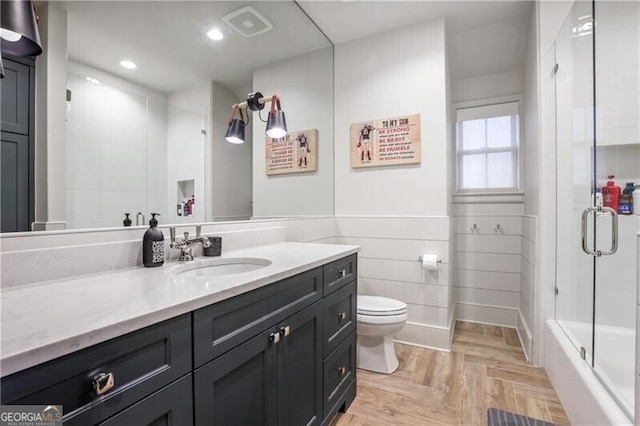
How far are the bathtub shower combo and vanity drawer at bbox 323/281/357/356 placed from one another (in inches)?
48.0

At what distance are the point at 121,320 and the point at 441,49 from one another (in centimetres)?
272

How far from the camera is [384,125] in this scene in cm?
262

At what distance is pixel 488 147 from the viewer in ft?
10.6

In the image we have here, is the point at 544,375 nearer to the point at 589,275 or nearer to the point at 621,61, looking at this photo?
the point at 589,275

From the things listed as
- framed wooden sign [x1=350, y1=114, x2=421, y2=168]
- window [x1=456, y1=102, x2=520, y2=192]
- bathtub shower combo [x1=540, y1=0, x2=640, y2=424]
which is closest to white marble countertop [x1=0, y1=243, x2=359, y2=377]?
framed wooden sign [x1=350, y1=114, x2=421, y2=168]

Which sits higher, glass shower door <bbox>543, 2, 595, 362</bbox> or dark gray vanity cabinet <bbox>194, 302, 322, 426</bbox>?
glass shower door <bbox>543, 2, 595, 362</bbox>

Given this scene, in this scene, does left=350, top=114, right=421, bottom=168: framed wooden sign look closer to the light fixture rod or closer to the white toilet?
the light fixture rod

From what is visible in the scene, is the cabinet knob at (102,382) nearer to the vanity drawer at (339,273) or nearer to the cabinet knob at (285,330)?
the cabinet knob at (285,330)

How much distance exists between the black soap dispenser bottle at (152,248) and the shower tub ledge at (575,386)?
183 centimetres

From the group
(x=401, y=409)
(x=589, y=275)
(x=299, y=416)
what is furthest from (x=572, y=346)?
(x=299, y=416)

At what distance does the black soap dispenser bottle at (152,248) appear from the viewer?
121cm

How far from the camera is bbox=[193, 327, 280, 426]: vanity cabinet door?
83 cm

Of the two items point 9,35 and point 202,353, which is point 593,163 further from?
point 9,35

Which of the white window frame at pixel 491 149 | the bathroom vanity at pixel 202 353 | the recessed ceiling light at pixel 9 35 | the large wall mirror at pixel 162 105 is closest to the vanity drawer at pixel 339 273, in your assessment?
the bathroom vanity at pixel 202 353
